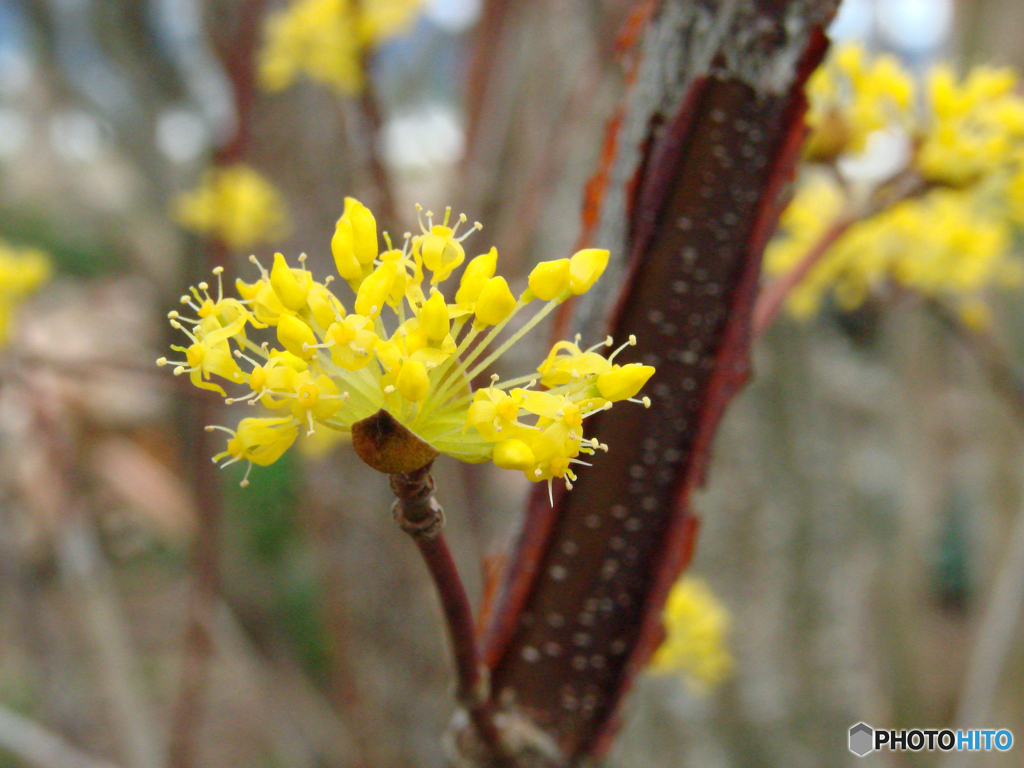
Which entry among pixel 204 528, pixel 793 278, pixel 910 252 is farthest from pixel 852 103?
pixel 204 528

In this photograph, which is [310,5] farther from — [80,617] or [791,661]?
[791,661]

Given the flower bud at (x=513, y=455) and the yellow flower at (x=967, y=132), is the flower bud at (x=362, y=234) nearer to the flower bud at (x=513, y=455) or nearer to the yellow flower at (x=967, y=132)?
the flower bud at (x=513, y=455)

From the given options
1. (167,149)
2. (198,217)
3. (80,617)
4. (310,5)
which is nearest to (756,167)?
(310,5)

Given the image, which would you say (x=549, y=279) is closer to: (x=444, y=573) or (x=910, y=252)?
(x=444, y=573)

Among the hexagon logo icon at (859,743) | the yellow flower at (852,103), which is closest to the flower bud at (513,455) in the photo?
the yellow flower at (852,103)

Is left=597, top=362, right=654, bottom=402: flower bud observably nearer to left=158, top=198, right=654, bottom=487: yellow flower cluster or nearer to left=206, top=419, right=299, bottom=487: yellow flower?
left=158, top=198, right=654, bottom=487: yellow flower cluster

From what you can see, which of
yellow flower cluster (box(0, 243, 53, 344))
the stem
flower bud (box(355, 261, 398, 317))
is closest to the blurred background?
yellow flower cluster (box(0, 243, 53, 344))
